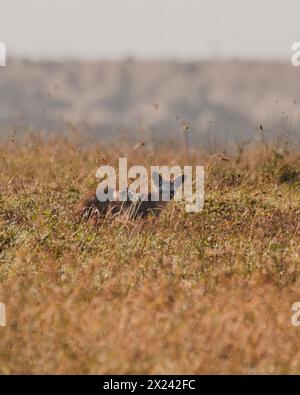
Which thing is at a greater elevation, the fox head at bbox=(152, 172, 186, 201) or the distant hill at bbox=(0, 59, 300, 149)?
the distant hill at bbox=(0, 59, 300, 149)

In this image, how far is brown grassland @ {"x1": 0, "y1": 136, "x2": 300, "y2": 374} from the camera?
6.73 meters

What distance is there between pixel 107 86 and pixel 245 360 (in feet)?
108

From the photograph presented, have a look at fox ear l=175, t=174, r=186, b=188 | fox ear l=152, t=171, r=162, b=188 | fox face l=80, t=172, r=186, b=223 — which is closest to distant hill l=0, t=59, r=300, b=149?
fox ear l=175, t=174, r=186, b=188

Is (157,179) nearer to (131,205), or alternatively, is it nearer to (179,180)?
(179,180)

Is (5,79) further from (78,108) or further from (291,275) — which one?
(291,275)

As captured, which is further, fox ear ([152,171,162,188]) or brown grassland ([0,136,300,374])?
fox ear ([152,171,162,188])

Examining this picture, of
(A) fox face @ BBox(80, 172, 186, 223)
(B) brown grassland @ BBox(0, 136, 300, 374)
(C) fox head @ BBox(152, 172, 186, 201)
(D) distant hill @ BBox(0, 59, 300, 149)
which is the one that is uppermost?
(D) distant hill @ BBox(0, 59, 300, 149)

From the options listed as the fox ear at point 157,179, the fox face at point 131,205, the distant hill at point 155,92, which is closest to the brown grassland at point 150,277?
the fox face at point 131,205

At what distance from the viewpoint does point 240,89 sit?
39.8m

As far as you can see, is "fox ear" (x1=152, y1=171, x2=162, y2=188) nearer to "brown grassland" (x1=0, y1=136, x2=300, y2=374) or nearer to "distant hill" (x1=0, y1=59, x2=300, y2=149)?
"brown grassland" (x1=0, y1=136, x2=300, y2=374)

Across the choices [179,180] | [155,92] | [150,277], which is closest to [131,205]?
[179,180]

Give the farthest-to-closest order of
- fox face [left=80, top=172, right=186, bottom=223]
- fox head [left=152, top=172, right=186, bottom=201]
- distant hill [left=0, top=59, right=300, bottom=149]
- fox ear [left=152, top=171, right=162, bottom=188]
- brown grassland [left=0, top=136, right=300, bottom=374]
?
1. distant hill [left=0, top=59, right=300, bottom=149]
2. fox ear [left=152, top=171, right=162, bottom=188]
3. fox head [left=152, top=172, right=186, bottom=201]
4. fox face [left=80, top=172, right=186, bottom=223]
5. brown grassland [left=0, top=136, right=300, bottom=374]

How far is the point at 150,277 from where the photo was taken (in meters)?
8.18

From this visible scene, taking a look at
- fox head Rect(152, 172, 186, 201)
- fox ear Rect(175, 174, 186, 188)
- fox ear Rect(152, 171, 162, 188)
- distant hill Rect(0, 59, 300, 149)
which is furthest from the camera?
distant hill Rect(0, 59, 300, 149)
